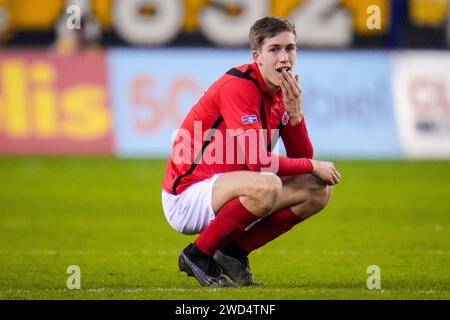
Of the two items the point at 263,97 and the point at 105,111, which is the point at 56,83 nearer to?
the point at 105,111

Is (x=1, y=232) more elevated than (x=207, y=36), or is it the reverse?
(x=207, y=36)

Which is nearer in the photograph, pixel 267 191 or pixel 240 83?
pixel 267 191

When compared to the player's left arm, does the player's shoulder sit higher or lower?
higher

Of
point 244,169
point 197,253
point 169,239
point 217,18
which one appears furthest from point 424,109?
point 197,253

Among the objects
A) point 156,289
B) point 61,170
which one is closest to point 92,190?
point 61,170

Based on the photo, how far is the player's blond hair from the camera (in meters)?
7.22

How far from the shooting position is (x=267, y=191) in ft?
23.0

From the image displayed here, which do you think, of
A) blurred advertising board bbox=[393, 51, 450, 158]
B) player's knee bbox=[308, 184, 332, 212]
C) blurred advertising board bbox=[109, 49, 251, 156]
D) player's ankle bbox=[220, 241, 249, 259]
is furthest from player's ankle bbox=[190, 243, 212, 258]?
blurred advertising board bbox=[393, 51, 450, 158]

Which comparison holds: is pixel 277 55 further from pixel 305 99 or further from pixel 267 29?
pixel 305 99

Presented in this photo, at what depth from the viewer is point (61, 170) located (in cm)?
1662

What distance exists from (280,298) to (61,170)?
→ 33.9 ft

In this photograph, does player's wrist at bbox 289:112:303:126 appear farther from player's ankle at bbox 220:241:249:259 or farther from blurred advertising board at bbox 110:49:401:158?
blurred advertising board at bbox 110:49:401:158

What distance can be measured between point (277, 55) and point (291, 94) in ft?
0.91

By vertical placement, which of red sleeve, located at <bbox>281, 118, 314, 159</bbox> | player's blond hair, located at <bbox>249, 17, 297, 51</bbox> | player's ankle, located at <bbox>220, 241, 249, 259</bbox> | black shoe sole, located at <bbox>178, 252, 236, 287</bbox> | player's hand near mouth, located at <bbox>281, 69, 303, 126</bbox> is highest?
player's blond hair, located at <bbox>249, 17, 297, 51</bbox>
